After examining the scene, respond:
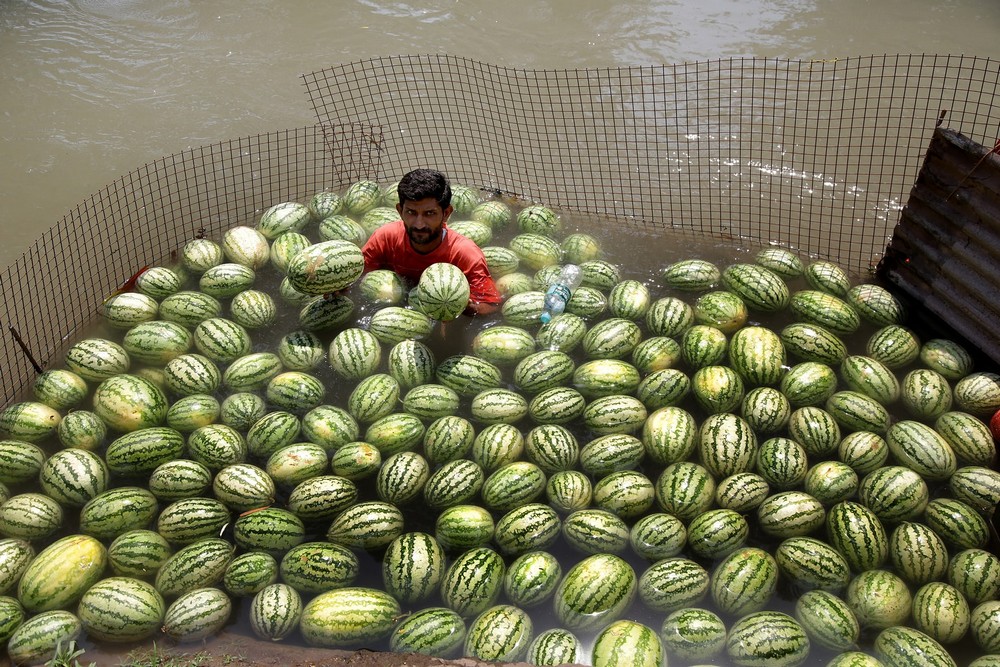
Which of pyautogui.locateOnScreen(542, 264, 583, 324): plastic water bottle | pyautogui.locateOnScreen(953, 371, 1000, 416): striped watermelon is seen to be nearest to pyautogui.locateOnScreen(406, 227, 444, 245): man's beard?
pyautogui.locateOnScreen(542, 264, 583, 324): plastic water bottle

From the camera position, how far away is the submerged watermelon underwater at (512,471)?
2898 mm

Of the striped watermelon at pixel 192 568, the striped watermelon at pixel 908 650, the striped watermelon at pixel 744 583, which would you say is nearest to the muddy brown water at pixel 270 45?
the striped watermelon at pixel 192 568

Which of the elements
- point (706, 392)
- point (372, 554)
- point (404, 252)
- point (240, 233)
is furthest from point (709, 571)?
point (240, 233)

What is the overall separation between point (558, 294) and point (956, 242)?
85.8 inches

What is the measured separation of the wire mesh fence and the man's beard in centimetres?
156

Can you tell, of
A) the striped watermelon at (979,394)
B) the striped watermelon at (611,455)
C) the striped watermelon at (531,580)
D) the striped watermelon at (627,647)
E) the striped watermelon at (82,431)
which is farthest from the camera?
the striped watermelon at (979,394)

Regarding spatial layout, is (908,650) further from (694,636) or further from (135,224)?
(135,224)

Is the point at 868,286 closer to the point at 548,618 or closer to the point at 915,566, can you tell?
the point at 915,566

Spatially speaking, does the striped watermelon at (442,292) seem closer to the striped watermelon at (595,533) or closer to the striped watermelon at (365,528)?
the striped watermelon at (365,528)

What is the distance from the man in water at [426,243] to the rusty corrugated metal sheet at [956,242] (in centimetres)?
244

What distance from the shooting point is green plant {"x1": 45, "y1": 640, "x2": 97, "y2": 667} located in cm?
276

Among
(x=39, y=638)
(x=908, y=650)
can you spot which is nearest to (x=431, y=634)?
(x=39, y=638)

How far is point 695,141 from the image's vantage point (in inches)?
239

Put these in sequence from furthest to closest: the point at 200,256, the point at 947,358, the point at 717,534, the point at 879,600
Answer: the point at 200,256 → the point at 947,358 → the point at 717,534 → the point at 879,600
